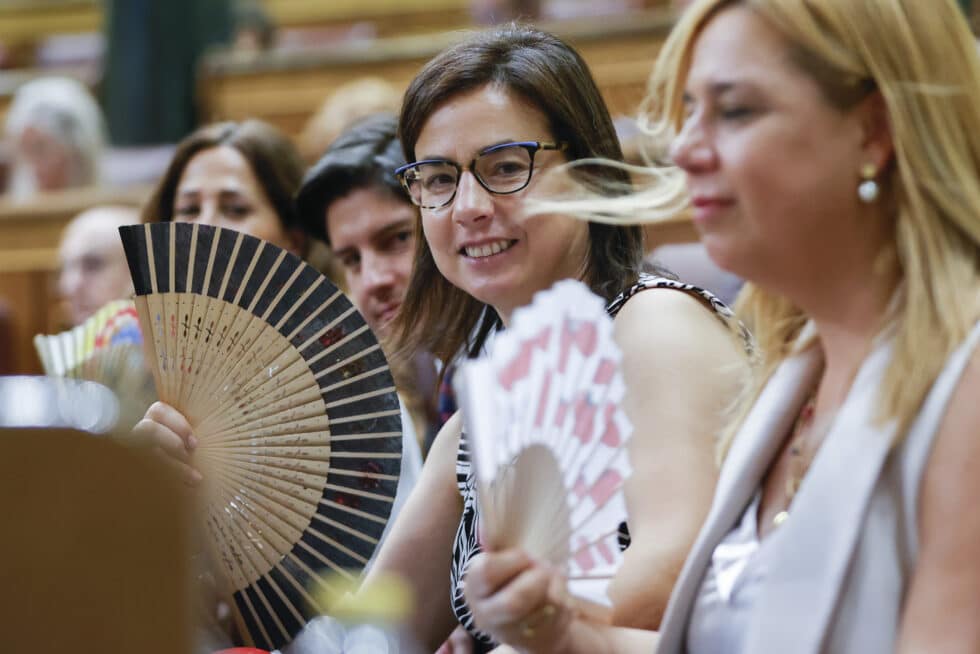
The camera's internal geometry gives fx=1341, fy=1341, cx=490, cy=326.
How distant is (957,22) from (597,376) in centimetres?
34

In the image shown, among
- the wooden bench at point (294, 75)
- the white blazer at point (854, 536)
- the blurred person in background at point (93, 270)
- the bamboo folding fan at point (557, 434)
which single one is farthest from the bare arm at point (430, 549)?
the wooden bench at point (294, 75)

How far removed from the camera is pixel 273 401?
1.32m

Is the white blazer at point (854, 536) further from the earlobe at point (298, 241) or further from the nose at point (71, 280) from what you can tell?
the nose at point (71, 280)

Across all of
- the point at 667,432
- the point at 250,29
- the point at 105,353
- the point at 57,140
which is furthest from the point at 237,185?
the point at 250,29

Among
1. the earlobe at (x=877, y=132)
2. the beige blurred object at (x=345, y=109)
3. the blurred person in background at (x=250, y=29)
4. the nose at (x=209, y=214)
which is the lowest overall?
the earlobe at (x=877, y=132)

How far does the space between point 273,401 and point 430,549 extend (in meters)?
0.29

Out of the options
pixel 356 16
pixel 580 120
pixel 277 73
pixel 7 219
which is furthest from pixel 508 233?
pixel 356 16

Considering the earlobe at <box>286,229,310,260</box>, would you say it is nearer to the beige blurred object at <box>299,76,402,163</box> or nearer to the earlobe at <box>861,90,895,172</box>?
the beige blurred object at <box>299,76,402,163</box>

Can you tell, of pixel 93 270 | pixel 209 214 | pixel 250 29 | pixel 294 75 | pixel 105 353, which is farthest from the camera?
pixel 250 29

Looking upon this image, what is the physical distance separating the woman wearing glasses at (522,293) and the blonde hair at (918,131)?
0.29 meters

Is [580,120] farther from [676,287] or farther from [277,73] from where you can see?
[277,73]

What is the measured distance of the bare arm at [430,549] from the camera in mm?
1495

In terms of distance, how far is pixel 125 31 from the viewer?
4.30m

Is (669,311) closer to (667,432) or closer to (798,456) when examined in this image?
(667,432)
